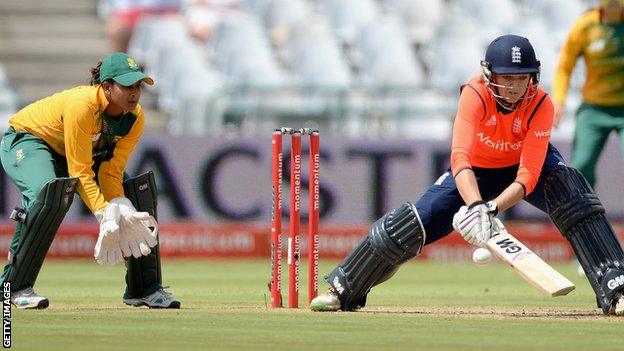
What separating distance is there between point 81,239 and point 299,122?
2.64 metres

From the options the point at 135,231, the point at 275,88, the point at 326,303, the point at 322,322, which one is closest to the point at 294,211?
the point at 326,303

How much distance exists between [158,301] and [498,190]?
1.81m

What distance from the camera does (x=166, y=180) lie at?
14.6 meters

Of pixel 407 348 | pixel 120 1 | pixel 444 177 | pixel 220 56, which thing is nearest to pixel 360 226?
pixel 220 56

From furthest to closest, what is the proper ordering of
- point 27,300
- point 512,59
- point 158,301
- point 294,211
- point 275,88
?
1. point 275,88
2. point 158,301
3. point 294,211
4. point 27,300
5. point 512,59

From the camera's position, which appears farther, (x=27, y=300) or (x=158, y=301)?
(x=158, y=301)

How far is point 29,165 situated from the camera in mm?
8258

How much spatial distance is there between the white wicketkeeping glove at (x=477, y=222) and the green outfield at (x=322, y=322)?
1.27 feet

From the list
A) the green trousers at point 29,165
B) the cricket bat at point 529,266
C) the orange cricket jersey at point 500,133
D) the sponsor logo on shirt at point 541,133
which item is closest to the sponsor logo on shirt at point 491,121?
the orange cricket jersey at point 500,133

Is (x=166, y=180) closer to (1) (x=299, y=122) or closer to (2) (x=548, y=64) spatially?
(1) (x=299, y=122)

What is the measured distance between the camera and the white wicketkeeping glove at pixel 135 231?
8.01m

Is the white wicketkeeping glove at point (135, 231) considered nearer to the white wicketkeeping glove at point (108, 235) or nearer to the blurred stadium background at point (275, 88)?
the white wicketkeeping glove at point (108, 235)

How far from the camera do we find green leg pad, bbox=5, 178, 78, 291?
8.06m

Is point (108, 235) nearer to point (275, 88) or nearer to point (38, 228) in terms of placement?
point (38, 228)
